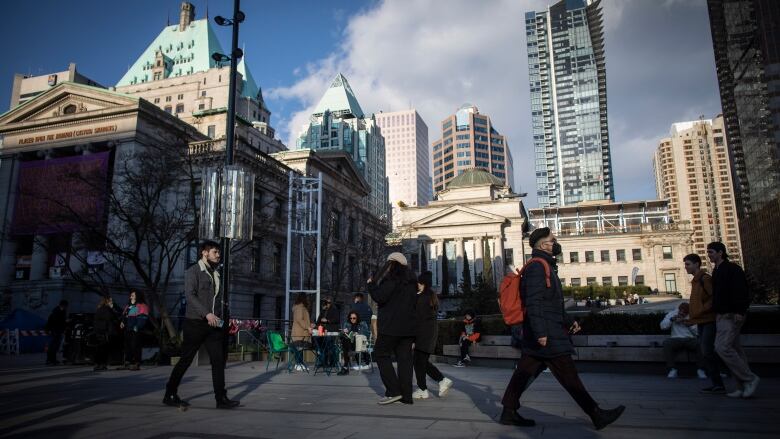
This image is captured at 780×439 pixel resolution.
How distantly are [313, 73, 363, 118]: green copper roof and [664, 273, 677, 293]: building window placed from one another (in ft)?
326

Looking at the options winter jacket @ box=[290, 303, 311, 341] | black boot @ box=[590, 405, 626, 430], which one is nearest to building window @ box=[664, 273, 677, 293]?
winter jacket @ box=[290, 303, 311, 341]

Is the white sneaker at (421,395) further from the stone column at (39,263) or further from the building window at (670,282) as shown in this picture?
the building window at (670,282)

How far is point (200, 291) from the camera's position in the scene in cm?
635

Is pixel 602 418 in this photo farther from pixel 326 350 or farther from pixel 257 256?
pixel 257 256

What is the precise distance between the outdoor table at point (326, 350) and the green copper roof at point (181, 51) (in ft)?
273

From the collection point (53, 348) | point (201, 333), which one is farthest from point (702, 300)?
point (53, 348)

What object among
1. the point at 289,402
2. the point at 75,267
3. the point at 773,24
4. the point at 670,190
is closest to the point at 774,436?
the point at 289,402

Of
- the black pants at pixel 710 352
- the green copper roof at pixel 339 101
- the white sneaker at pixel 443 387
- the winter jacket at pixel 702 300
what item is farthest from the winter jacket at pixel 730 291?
the green copper roof at pixel 339 101

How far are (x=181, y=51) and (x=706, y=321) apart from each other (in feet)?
322

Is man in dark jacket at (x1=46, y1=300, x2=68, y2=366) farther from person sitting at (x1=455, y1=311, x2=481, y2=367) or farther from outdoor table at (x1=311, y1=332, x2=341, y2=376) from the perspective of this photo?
person sitting at (x1=455, y1=311, x2=481, y2=367)

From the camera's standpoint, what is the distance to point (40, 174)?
35.4 meters

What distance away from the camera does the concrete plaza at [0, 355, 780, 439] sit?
4.62 meters

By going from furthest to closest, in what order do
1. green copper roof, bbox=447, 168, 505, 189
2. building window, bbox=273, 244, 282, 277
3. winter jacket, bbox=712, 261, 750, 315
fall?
1. green copper roof, bbox=447, 168, 505, 189
2. building window, bbox=273, 244, 282, 277
3. winter jacket, bbox=712, 261, 750, 315

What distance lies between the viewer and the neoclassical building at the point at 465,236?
64.4 meters
